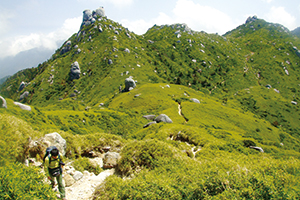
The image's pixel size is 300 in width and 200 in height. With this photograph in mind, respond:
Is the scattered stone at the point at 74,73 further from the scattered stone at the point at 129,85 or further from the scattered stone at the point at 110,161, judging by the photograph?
the scattered stone at the point at 110,161

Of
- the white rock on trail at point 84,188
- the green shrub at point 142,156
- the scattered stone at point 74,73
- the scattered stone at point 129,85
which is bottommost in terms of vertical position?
the white rock on trail at point 84,188

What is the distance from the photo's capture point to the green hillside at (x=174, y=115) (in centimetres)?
993

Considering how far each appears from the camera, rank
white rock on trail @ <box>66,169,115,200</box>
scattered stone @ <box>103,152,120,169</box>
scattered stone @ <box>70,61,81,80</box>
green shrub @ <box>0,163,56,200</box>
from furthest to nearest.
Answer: scattered stone @ <box>70,61,81,80</box> < scattered stone @ <box>103,152,120,169</box> < white rock on trail @ <box>66,169,115,200</box> < green shrub @ <box>0,163,56,200</box>

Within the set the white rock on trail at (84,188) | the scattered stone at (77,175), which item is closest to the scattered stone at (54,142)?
the scattered stone at (77,175)

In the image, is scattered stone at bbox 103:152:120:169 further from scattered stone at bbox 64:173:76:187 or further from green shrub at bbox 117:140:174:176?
scattered stone at bbox 64:173:76:187

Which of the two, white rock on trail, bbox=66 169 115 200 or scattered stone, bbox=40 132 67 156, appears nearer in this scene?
white rock on trail, bbox=66 169 115 200

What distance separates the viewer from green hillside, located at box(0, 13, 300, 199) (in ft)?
32.6

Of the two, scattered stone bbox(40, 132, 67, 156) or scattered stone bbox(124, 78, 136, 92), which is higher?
scattered stone bbox(124, 78, 136, 92)


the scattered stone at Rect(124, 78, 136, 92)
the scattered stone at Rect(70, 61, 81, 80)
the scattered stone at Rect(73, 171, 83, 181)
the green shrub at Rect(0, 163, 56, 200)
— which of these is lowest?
the scattered stone at Rect(73, 171, 83, 181)

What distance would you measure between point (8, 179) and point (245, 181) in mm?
12544

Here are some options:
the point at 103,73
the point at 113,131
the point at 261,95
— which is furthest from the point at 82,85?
the point at 261,95

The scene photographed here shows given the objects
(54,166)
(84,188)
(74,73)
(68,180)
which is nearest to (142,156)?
(84,188)

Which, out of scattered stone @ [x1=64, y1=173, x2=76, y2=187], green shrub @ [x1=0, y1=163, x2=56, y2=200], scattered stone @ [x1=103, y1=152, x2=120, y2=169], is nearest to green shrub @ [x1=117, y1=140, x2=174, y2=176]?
scattered stone @ [x1=103, y1=152, x2=120, y2=169]

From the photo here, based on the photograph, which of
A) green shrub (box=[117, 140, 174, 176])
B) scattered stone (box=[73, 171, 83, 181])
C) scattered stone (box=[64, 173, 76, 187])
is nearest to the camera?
scattered stone (box=[64, 173, 76, 187])
